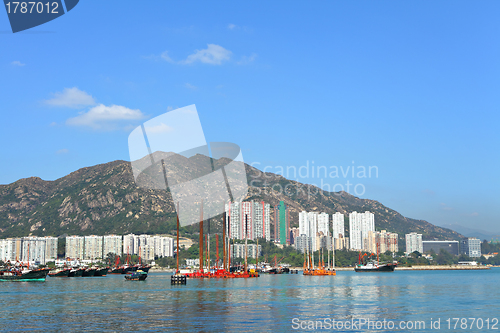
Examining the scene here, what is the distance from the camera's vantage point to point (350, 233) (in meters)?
185

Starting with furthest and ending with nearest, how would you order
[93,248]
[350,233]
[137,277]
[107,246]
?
[350,233], [107,246], [93,248], [137,277]

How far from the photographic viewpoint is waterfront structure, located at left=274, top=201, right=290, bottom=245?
18175 centimetres

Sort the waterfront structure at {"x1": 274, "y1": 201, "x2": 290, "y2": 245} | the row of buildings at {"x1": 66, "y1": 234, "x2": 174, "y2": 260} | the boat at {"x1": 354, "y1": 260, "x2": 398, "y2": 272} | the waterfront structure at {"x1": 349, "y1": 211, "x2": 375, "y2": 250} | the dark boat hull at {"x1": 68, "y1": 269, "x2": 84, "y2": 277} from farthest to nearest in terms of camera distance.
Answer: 1. the waterfront structure at {"x1": 349, "y1": 211, "x2": 375, "y2": 250}
2. the waterfront structure at {"x1": 274, "y1": 201, "x2": 290, "y2": 245}
3. the row of buildings at {"x1": 66, "y1": 234, "x2": 174, "y2": 260}
4. the boat at {"x1": 354, "y1": 260, "x2": 398, "y2": 272}
5. the dark boat hull at {"x1": 68, "y1": 269, "x2": 84, "y2": 277}

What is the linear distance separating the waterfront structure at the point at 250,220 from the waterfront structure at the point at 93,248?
42117 mm

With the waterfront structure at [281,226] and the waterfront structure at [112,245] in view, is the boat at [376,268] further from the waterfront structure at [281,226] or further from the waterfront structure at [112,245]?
the waterfront structure at [112,245]

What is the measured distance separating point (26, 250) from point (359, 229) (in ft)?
392

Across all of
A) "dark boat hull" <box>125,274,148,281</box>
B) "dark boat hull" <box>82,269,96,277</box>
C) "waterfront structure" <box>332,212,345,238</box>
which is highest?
"waterfront structure" <box>332,212,345,238</box>

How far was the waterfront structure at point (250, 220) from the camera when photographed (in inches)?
6186

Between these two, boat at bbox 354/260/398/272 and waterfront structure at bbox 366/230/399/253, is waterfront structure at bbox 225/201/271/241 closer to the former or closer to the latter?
waterfront structure at bbox 366/230/399/253

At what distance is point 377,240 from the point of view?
Result: 17862 cm

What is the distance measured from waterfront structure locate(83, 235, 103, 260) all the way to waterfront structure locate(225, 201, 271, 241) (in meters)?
42.1

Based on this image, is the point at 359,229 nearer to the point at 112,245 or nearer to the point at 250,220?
the point at 250,220

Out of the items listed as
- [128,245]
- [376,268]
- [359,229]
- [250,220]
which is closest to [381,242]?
[359,229]

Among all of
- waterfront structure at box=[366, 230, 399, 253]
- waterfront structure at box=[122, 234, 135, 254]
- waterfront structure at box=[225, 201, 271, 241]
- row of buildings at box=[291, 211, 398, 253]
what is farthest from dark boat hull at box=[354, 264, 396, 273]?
waterfront structure at box=[122, 234, 135, 254]
